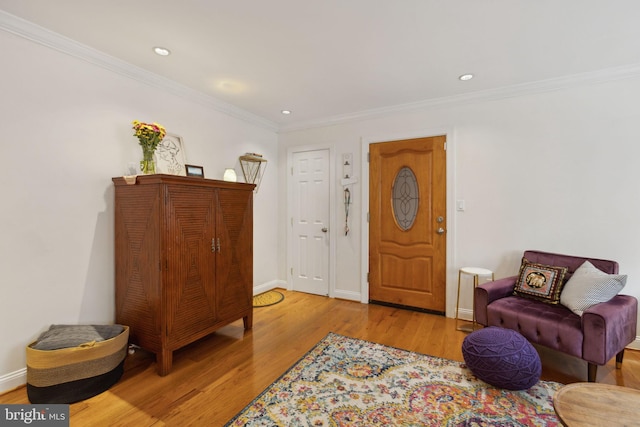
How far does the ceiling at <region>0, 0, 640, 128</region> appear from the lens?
186 centimetres

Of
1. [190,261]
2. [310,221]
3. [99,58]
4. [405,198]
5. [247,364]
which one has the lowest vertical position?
[247,364]

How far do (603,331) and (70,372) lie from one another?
11.4 ft

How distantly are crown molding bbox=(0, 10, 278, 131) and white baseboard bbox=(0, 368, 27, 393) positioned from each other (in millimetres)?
2274

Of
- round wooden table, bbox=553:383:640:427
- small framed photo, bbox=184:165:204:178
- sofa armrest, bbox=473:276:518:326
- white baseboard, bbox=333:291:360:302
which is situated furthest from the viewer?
white baseboard, bbox=333:291:360:302

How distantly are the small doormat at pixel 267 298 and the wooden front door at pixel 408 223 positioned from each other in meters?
1.25

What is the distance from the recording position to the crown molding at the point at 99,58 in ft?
6.52

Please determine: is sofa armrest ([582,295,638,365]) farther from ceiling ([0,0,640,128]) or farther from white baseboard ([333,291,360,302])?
white baseboard ([333,291,360,302])

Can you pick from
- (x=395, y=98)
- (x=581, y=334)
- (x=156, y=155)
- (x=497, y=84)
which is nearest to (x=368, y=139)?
(x=395, y=98)

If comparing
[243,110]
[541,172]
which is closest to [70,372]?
[243,110]

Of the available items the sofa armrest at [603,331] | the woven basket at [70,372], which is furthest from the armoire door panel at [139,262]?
the sofa armrest at [603,331]

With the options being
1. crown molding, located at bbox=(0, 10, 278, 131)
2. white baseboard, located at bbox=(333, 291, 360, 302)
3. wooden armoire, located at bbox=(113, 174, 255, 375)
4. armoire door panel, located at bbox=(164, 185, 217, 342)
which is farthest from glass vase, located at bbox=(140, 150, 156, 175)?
white baseboard, located at bbox=(333, 291, 360, 302)

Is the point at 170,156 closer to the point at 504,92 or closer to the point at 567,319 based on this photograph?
the point at 504,92

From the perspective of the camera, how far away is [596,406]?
1.32m

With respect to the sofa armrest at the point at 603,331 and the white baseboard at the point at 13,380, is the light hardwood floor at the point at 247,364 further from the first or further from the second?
the sofa armrest at the point at 603,331
